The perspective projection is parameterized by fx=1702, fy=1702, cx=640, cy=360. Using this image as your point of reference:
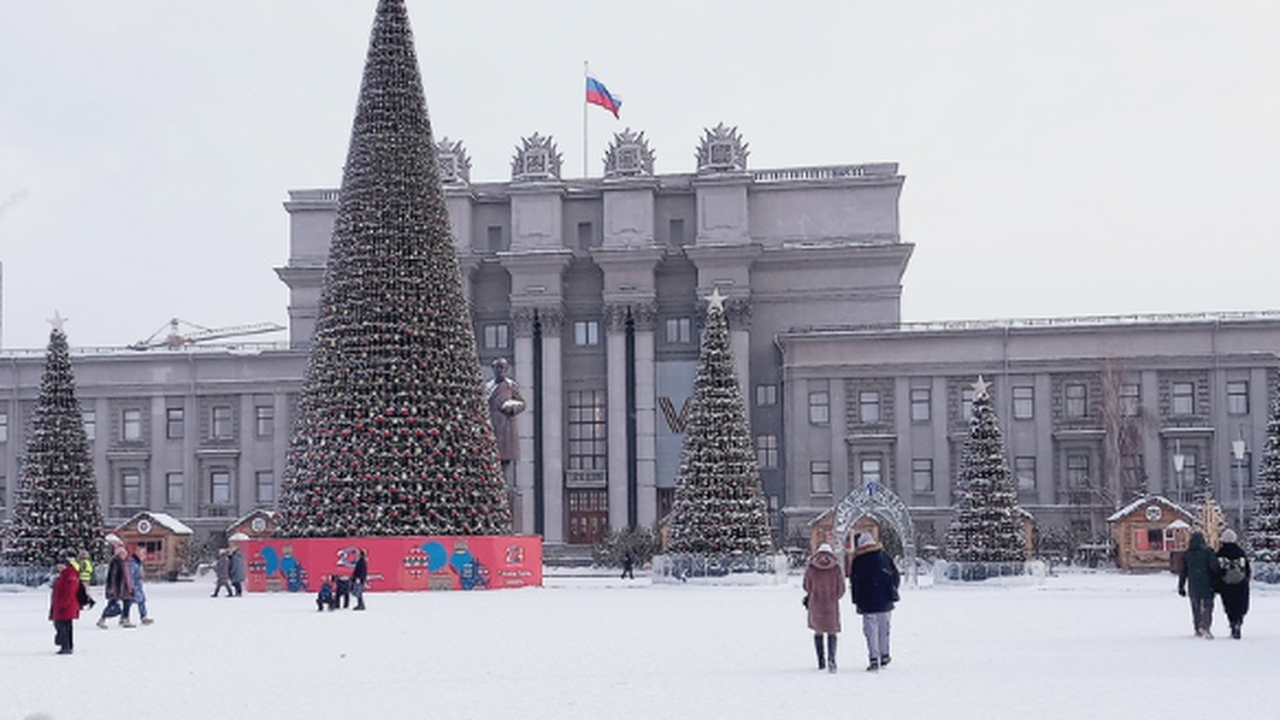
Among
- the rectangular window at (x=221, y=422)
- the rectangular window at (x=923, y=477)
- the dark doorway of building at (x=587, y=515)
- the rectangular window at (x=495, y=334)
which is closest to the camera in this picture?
the rectangular window at (x=923, y=477)

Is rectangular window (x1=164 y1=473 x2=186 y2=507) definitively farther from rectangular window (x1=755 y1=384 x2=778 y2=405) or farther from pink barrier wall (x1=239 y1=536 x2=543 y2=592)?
pink barrier wall (x1=239 y1=536 x2=543 y2=592)

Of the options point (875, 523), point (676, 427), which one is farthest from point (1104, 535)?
point (676, 427)

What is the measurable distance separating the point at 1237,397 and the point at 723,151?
85.5 feet

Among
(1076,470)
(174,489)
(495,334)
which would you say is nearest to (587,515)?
(495,334)

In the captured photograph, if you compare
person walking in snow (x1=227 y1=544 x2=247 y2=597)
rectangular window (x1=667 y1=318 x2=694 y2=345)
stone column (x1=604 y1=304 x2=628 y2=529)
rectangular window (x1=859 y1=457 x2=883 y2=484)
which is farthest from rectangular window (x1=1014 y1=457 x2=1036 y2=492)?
person walking in snow (x1=227 y1=544 x2=247 y2=597)

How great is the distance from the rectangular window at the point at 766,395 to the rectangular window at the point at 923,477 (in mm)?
8314

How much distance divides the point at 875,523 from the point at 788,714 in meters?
51.0

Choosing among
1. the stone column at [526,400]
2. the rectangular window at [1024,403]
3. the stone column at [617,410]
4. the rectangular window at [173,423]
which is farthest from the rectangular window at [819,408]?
the rectangular window at [173,423]

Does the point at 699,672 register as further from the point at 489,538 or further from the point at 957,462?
the point at 957,462

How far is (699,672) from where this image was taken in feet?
57.0

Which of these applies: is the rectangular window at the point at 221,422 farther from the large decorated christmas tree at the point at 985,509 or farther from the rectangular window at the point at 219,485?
the large decorated christmas tree at the point at 985,509

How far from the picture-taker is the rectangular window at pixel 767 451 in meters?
80.6

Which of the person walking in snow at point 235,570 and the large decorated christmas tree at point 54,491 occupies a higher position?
the large decorated christmas tree at point 54,491

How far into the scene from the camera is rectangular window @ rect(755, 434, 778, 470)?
80.6 metres
